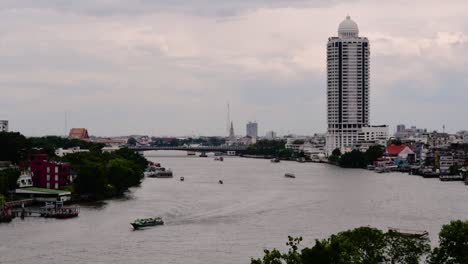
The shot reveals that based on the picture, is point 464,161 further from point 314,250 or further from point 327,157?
point 314,250

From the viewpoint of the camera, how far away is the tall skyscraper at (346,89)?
202 ft

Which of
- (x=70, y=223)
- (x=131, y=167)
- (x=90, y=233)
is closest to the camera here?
(x=90, y=233)

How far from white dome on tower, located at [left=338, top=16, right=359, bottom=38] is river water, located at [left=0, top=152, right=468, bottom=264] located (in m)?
36.0

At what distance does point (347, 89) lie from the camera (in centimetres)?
6166

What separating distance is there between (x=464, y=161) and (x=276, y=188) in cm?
1580

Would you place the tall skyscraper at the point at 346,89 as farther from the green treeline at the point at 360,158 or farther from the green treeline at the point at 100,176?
the green treeline at the point at 100,176

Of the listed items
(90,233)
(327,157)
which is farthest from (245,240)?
(327,157)

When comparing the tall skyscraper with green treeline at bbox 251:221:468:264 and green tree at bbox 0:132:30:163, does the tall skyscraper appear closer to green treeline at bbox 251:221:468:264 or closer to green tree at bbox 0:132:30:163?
green tree at bbox 0:132:30:163

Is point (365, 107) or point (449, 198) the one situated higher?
point (365, 107)

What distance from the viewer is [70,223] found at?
739 inches

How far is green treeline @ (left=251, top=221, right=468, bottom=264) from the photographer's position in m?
8.55

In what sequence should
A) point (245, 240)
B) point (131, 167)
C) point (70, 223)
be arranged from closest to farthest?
1. point (245, 240)
2. point (70, 223)
3. point (131, 167)

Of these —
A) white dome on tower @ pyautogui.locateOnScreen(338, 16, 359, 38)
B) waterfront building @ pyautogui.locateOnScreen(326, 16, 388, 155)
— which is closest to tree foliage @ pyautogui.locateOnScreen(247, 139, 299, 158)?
waterfront building @ pyautogui.locateOnScreen(326, 16, 388, 155)

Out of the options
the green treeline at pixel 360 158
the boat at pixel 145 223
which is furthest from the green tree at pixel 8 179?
the green treeline at pixel 360 158
